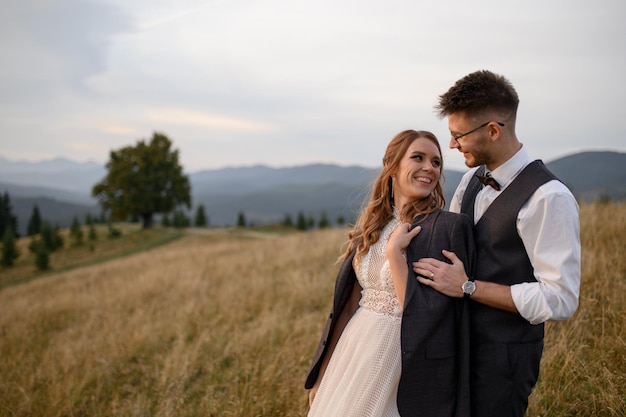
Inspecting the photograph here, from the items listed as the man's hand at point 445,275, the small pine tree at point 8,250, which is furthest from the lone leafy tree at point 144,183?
the man's hand at point 445,275

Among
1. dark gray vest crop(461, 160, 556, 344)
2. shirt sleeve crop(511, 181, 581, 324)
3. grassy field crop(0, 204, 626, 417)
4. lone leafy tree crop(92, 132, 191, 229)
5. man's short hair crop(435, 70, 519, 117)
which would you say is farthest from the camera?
lone leafy tree crop(92, 132, 191, 229)

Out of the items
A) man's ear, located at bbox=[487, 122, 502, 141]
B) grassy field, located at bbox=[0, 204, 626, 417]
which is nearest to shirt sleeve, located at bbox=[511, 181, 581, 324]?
man's ear, located at bbox=[487, 122, 502, 141]

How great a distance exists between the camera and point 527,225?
1.94 metres

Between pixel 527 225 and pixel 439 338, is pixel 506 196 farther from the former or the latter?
pixel 439 338

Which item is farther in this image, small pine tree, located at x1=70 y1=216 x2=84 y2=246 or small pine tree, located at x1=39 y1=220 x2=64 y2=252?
small pine tree, located at x1=70 y1=216 x2=84 y2=246

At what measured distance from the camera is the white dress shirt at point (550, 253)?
1.84 m

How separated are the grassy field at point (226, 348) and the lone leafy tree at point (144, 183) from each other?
32.3m

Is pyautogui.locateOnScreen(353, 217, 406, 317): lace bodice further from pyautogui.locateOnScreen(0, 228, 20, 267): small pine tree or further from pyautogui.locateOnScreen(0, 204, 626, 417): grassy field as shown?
pyautogui.locateOnScreen(0, 228, 20, 267): small pine tree

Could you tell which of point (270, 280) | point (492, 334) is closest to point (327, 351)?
point (492, 334)

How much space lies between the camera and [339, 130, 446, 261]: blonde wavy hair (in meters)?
2.47

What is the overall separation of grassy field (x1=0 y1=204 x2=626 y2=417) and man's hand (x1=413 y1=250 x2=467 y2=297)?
1809 mm

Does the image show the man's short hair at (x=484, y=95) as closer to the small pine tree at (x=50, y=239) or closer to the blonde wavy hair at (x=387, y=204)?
the blonde wavy hair at (x=387, y=204)

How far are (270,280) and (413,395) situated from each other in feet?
23.4

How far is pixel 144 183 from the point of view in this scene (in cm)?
4147
